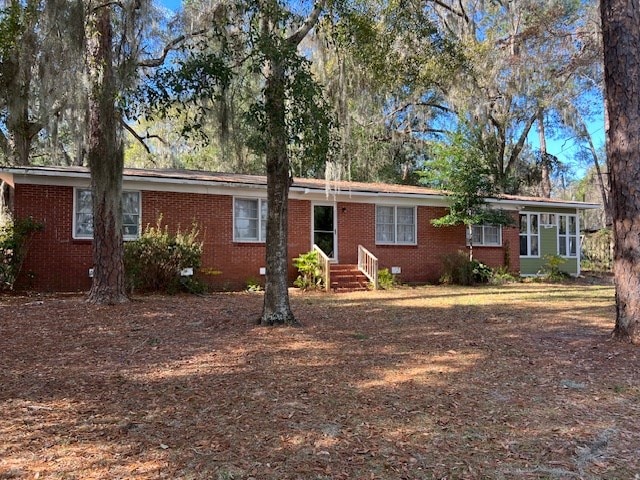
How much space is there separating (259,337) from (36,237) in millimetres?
7853

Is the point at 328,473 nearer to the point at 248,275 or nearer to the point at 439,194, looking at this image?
the point at 248,275

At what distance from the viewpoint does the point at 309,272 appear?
14609 mm

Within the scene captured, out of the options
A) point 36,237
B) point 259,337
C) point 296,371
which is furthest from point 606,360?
point 36,237

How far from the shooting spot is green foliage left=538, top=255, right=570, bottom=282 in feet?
62.2

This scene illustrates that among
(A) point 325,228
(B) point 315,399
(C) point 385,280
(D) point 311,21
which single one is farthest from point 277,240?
(A) point 325,228

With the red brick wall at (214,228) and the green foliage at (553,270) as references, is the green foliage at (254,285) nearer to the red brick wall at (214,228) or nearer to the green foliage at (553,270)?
the red brick wall at (214,228)

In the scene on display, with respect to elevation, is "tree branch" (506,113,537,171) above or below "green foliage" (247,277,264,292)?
above

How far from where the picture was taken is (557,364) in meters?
5.77

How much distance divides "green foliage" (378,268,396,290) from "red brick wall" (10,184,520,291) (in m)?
0.87

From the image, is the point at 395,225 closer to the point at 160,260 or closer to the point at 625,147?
the point at 160,260

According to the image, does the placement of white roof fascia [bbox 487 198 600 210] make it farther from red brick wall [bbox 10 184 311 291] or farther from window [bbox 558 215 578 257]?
red brick wall [bbox 10 184 311 291]

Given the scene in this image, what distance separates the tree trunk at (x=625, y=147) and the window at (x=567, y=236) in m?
15.2

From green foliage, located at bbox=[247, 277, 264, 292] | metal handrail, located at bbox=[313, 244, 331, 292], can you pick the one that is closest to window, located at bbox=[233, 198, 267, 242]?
green foliage, located at bbox=[247, 277, 264, 292]

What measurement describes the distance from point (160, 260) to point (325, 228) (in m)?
5.75
